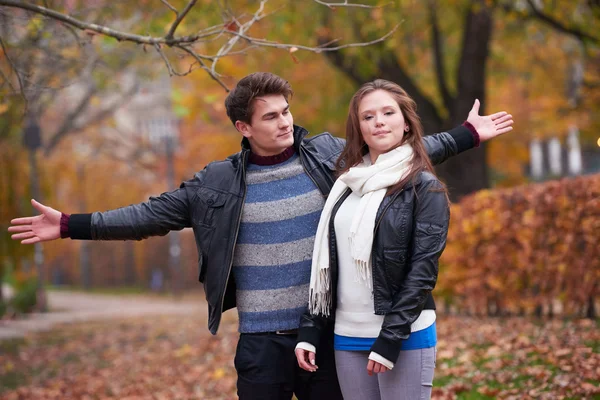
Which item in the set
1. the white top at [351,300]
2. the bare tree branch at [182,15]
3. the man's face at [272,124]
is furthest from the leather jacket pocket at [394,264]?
the bare tree branch at [182,15]

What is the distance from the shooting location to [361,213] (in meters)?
3.14

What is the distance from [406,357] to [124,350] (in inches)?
374

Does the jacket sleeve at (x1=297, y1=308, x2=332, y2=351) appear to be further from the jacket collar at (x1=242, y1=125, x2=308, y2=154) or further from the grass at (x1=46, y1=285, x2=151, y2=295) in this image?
the grass at (x1=46, y1=285, x2=151, y2=295)

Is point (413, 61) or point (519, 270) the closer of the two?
point (519, 270)

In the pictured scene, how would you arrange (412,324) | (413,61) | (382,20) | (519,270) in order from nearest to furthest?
(412,324) < (519,270) < (382,20) < (413,61)

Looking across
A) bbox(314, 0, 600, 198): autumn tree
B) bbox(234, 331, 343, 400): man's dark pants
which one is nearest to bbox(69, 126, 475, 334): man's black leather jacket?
bbox(234, 331, 343, 400): man's dark pants

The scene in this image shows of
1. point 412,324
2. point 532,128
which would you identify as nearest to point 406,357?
point 412,324

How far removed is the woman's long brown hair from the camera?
3.21m

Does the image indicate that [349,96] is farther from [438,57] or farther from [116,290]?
[116,290]

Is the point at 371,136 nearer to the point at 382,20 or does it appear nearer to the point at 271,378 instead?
the point at 271,378

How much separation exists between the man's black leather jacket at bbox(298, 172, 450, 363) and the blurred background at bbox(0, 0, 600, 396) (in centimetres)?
179

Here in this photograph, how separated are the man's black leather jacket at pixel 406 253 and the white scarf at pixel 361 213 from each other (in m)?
0.05

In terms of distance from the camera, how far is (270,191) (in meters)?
3.71

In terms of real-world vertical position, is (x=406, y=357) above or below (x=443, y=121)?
below
